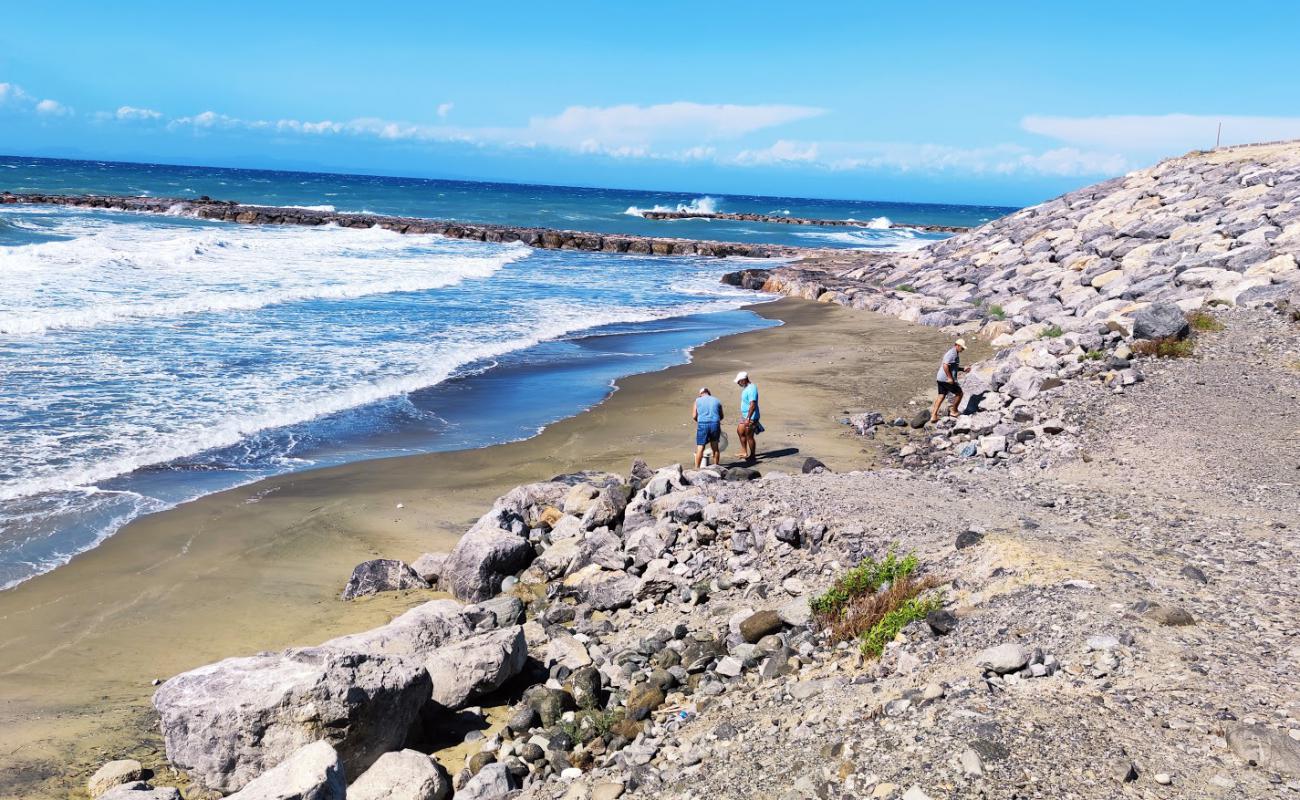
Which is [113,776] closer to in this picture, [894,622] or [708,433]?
[894,622]

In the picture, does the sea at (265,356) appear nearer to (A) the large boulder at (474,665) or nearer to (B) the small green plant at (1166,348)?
(A) the large boulder at (474,665)

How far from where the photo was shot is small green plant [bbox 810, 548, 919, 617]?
22.6ft

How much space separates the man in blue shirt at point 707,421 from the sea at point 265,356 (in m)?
3.39

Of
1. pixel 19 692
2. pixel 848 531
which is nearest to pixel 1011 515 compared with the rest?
pixel 848 531

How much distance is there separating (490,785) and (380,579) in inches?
141

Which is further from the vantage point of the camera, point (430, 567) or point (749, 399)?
point (749, 399)

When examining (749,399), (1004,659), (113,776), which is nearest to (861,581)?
(1004,659)

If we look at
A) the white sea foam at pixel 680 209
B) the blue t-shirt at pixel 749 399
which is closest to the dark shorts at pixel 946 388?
the blue t-shirt at pixel 749 399

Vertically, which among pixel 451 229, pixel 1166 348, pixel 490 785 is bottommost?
pixel 490 785

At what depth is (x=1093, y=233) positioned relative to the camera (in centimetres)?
2752

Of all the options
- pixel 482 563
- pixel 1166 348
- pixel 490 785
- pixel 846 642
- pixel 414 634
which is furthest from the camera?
pixel 1166 348

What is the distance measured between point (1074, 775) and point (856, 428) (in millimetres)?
9881

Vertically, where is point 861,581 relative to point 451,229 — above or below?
below

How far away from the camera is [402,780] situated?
5.48m
